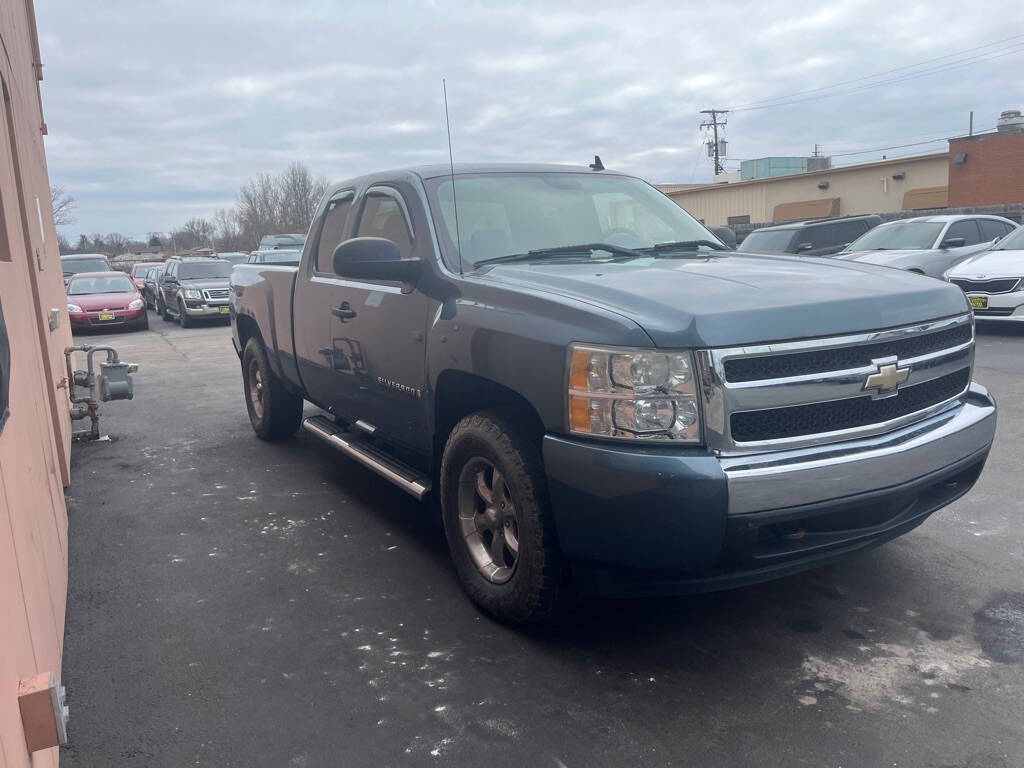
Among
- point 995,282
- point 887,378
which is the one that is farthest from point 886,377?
point 995,282

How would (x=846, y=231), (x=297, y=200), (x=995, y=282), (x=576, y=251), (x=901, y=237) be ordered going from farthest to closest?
(x=297, y=200) → (x=846, y=231) → (x=901, y=237) → (x=995, y=282) → (x=576, y=251)

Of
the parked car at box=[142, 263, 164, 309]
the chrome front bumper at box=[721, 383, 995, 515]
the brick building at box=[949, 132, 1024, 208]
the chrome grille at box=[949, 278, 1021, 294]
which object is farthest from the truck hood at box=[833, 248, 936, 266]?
the parked car at box=[142, 263, 164, 309]

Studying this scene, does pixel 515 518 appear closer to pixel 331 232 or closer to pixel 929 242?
pixel 331 232

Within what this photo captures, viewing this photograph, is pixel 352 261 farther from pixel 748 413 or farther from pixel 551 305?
pixel 748 413

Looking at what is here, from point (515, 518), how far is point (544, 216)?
1.78 m

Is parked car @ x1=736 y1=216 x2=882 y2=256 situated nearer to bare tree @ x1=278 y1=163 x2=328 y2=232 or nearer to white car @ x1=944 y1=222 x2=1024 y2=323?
white car @ x1=944 y1=222 x2=1024 y2=323

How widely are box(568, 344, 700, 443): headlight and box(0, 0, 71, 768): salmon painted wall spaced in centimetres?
184

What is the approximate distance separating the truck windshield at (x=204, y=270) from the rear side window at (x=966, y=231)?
1626 centimetres

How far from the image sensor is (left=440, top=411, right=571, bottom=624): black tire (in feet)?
10.9

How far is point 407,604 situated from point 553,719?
1146mm

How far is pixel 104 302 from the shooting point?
19.7 meters

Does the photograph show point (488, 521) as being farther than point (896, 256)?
No

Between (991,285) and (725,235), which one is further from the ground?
(725,235)

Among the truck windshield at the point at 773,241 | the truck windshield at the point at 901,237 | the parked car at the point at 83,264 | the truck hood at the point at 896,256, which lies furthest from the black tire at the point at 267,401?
the parked car at the point at 83,264
